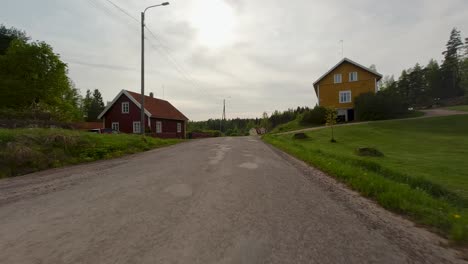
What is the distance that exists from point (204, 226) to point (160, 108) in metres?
35.8

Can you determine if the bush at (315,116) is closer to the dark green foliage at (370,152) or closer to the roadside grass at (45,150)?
the dark green foliage at (370,152)

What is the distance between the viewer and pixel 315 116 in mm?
37625

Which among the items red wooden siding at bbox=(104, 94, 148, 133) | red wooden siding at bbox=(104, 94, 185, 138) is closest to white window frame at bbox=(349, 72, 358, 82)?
red wooden siding at bbox=(104, 94, 185, 138)

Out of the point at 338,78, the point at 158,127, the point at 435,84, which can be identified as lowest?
the point at 158,127

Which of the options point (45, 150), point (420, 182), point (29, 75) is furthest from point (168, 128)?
point (420, 182)

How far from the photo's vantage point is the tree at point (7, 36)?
36925 mm

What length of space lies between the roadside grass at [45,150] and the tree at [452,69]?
92072 millimetres

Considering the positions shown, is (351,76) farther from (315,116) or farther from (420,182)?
(420,182)

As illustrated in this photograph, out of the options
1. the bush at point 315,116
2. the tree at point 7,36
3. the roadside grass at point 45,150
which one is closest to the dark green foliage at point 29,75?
the tree at point 7,36

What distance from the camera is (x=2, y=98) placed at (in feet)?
106

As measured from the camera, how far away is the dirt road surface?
2939 millimetres

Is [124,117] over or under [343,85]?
under

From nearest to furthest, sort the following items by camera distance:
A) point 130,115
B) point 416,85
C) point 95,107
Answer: point 130,115, point 416,85, point 95,107

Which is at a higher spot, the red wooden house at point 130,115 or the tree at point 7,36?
the tree at point 7,36
